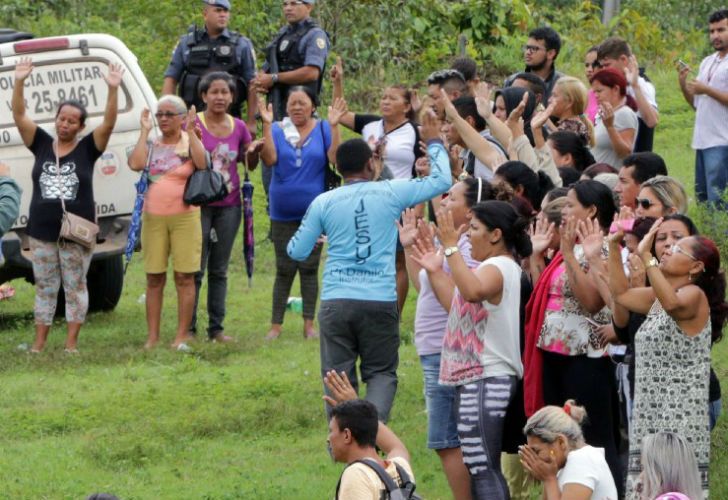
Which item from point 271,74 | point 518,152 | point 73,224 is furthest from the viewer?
point 271,74

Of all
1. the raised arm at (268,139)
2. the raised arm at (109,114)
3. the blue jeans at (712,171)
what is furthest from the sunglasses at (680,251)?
the raised arm at (109,114)

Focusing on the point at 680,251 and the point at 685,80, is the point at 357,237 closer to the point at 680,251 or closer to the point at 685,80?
the point at 680,251

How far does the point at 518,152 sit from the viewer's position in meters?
9.52

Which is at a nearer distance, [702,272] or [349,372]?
[702,272]

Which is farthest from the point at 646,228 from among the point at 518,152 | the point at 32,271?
the point at 32,271

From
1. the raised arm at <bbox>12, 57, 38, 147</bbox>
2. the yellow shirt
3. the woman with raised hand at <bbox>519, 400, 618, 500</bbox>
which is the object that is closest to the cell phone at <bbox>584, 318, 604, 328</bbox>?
the woman with raised hand at <bbox>519, 400, 618, 500</bbox>

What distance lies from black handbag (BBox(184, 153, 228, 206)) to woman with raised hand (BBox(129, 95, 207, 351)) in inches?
2.5

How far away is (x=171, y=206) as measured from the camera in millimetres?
11656

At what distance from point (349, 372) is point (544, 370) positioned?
4.31 ft

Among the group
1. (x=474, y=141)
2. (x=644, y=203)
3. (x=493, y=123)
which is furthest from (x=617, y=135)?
(x=644, y=203)

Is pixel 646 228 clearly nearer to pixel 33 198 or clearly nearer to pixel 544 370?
pixel 544 370

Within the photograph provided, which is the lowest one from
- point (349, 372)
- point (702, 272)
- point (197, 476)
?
point (197, 476)

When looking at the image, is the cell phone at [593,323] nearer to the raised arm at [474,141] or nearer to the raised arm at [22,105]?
the raised arm at [474,141]

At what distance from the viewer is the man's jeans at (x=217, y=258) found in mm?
12023
